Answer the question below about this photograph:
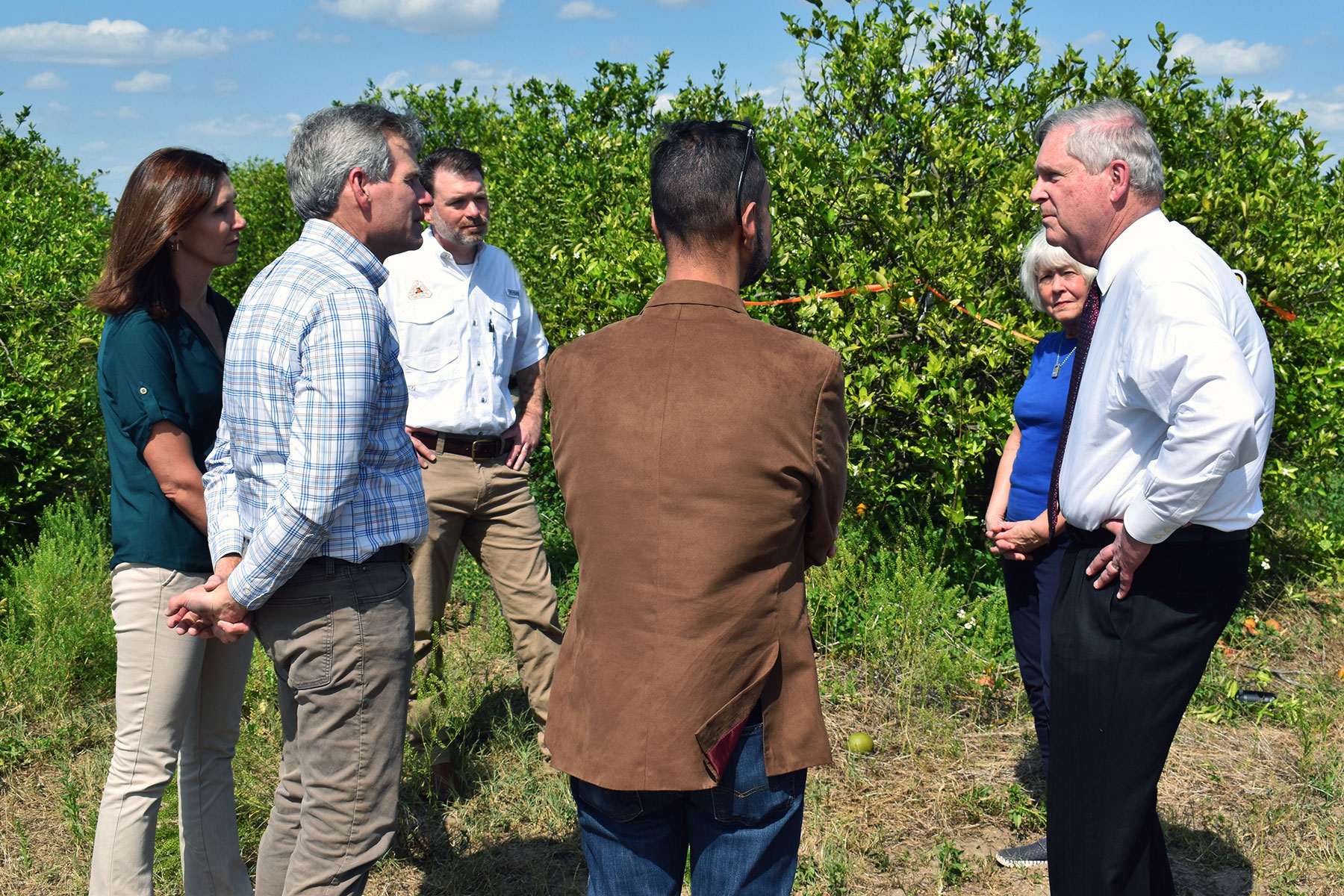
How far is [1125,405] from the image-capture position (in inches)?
91.4

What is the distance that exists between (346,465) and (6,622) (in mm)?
4003

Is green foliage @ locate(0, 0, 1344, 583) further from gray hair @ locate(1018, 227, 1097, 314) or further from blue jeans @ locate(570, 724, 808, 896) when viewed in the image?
blue jeans @ locate(570, 724, 808, 896)

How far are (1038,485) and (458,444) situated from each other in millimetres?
2144

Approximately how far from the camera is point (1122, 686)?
2.41 m

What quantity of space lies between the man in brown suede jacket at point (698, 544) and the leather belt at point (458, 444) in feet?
7.03

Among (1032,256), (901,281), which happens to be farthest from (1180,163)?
(1032,256)

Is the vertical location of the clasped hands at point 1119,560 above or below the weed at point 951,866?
above

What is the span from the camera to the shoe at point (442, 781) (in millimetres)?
3877

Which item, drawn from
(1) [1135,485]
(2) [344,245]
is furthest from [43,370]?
(1) [1135,485]

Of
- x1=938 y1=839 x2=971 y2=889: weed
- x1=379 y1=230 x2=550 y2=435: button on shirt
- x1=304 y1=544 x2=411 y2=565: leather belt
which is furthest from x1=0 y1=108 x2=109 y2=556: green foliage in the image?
x1=938 y1=839 x2=971 y2=889: weed

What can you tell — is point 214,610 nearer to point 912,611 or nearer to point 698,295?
point 698,295

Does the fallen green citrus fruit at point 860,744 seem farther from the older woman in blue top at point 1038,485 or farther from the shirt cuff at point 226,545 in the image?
the shirt cuff at point 226,545

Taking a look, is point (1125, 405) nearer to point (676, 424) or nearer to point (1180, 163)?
point (676, 424)

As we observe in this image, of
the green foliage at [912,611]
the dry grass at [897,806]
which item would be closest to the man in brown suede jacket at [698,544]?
the dry grass at [897,806]
